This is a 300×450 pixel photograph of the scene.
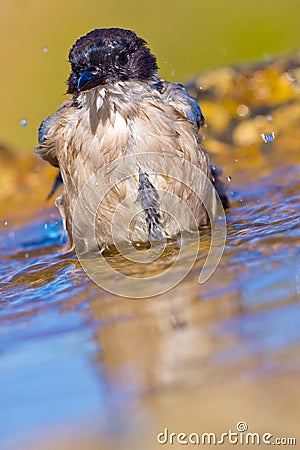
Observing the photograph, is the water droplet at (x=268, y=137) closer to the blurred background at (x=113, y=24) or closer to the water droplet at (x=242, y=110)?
the water droplet at (x=242, y=110)

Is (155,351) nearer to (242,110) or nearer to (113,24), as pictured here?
(242,110)

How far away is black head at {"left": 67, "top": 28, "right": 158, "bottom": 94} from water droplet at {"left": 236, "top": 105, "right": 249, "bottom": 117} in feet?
10.5

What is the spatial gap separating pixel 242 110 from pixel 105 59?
365cm

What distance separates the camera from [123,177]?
197 inches

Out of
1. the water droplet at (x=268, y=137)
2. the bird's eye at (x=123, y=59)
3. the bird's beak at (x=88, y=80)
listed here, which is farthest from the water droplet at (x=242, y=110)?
the bird's beak at (x=88, y=80)

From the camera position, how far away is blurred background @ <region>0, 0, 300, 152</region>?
10.6m

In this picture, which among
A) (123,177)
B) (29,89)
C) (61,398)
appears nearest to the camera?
(61,398)

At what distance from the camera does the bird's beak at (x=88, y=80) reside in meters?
4.76

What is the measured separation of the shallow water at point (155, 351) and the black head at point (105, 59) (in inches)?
45.7

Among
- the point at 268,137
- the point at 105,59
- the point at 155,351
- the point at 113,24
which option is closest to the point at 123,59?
the point at 105,59

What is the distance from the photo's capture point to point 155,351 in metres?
2.90

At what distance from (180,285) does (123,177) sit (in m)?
1.30

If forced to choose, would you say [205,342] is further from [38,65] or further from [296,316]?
[38,65]

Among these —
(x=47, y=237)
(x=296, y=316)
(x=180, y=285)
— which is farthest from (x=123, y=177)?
(x=296, y=316)
